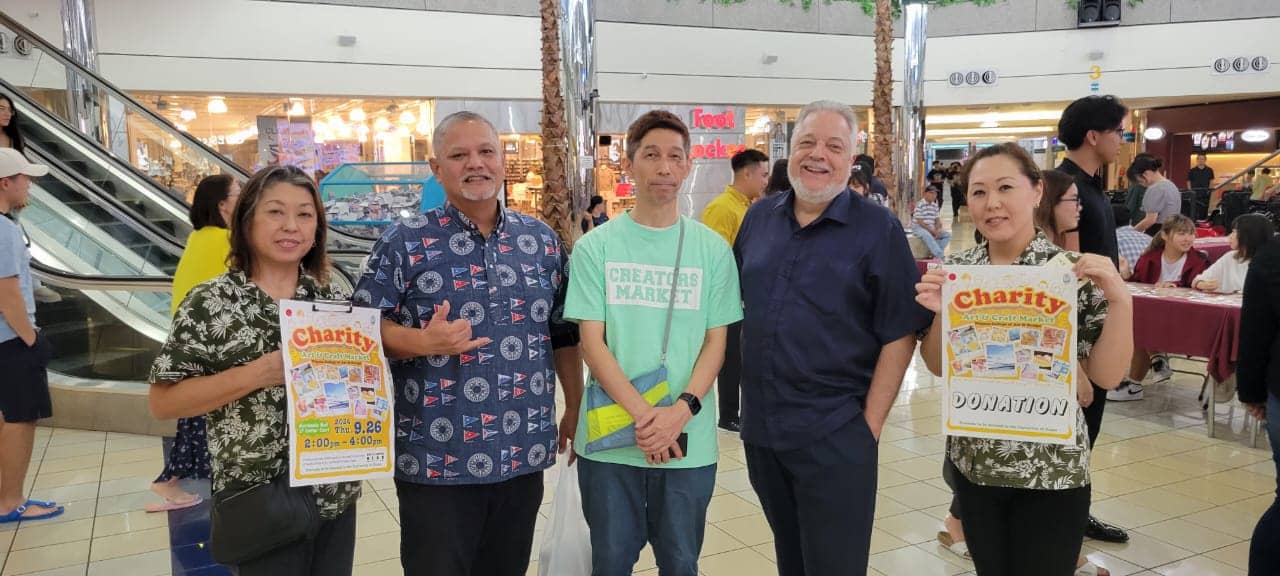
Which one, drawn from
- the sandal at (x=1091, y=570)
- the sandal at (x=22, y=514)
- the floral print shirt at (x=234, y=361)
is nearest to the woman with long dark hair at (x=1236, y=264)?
the sandal at (x=1091, y=570)

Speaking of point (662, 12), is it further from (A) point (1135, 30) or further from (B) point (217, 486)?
(B) point (217, 486)

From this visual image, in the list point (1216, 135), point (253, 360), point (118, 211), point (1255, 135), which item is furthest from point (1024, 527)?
point (1216, 135)

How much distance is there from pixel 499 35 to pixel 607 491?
13781mm

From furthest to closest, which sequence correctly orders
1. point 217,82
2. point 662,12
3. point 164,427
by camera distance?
point 662,12
point 217,82
point 164,427

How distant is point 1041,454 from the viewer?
6.95ft

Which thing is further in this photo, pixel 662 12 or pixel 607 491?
pixel 662 12

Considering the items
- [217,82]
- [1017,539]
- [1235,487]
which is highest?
[217,82]

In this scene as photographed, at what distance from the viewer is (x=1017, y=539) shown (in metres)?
2.19

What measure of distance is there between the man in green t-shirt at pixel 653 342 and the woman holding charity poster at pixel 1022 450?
57cm

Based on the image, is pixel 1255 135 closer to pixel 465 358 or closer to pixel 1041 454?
pixel 1041 454

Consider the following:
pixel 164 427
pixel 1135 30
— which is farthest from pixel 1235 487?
pixel 1135 30

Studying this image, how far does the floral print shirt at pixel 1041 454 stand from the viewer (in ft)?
6.94

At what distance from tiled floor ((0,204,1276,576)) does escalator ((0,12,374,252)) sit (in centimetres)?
301

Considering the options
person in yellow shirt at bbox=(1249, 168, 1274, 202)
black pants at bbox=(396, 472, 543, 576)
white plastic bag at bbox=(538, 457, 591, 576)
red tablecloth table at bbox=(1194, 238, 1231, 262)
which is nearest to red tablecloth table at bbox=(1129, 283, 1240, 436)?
red tablecloth table at bbox=(1194, 238, 1231, 262)
